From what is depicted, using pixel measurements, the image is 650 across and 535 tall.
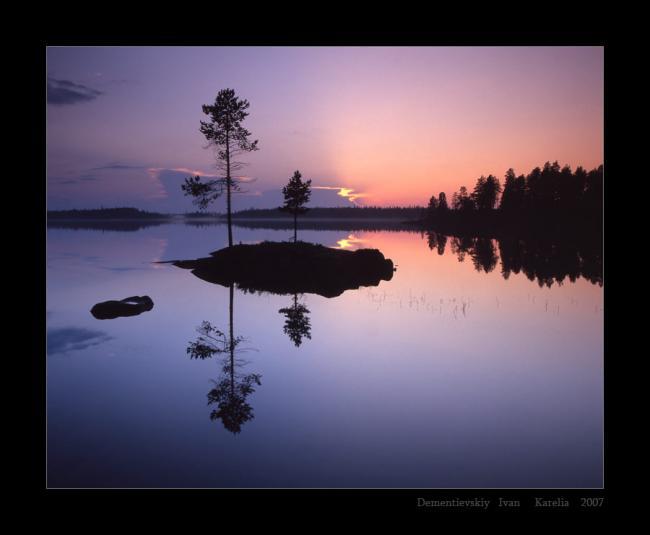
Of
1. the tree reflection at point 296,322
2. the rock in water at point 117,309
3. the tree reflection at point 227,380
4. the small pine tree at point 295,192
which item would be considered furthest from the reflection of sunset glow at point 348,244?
the tree reflection at point 227,380

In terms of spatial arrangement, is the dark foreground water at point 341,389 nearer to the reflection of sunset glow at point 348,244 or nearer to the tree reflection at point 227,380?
the tree reflection at point 227,380

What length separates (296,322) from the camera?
71.2 feet

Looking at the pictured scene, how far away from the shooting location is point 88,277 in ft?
128

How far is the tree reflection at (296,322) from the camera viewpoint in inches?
760

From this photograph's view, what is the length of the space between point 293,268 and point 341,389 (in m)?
22.8

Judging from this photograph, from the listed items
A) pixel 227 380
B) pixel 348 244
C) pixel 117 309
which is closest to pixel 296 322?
pixel 227 380

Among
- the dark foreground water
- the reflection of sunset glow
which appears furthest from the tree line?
the dark foreground water

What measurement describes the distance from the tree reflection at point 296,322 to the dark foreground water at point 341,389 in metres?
0.14

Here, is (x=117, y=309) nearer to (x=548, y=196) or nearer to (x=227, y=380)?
(x=227, y=380)

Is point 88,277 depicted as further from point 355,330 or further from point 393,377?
point 393,377

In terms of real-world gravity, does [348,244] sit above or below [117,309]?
above

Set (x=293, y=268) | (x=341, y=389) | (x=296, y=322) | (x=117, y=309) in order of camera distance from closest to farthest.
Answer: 1. (x=341, y=389)
2. (x=296, y=322)
3. (x=117, y=309)
4. (x=293, y=268)
